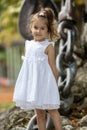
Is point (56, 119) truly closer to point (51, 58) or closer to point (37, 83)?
point (37, 83)

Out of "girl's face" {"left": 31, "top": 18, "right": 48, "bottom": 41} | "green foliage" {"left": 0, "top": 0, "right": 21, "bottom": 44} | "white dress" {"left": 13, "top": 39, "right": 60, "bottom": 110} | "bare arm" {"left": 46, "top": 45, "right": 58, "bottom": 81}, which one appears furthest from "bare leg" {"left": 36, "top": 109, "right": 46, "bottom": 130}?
"green foliage" {"left": 0, "top": 0, "right": 21, "bottom": 44}

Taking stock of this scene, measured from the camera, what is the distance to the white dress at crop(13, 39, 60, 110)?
3699 millimetres

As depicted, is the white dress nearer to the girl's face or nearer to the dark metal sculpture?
the girl's face

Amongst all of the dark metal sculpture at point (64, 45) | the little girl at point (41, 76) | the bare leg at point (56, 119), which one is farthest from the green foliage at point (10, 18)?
the bare leg at point (56, 119)

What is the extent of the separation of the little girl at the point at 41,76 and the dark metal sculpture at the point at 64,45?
20 cm

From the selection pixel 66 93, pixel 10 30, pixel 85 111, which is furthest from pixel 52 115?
pixel 10 30

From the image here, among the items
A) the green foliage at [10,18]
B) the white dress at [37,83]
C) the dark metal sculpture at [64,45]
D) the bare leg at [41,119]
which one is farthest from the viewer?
the green foliage at [10,18]

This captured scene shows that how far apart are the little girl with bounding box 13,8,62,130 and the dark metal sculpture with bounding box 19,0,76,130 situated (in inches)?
8.0

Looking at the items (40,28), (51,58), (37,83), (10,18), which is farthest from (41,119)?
(10,18)

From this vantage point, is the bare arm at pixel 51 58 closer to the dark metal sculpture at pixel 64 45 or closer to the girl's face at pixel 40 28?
the girl's face at pixel 40 28

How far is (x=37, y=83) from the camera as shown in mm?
3719

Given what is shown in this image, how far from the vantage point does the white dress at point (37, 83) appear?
370cm

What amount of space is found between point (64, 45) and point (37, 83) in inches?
28.8

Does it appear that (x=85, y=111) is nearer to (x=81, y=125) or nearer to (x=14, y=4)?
(x=81, y=125)
